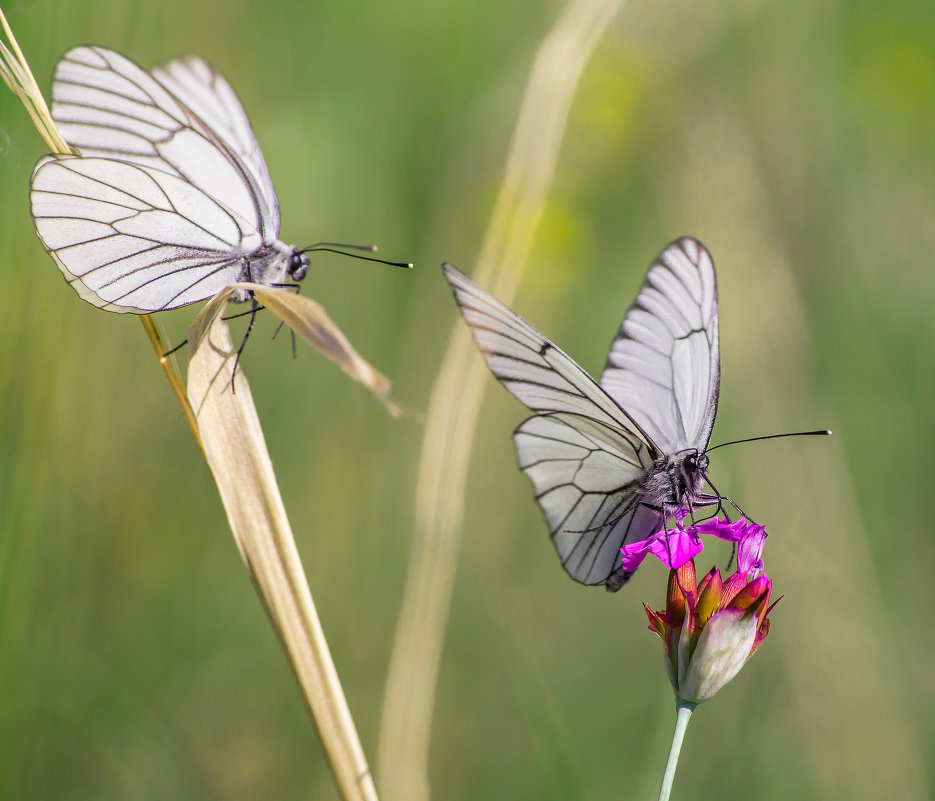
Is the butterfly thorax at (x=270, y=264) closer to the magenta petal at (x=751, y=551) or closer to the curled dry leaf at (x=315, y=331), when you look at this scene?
the curled dry leaf at (x=315, y=331)

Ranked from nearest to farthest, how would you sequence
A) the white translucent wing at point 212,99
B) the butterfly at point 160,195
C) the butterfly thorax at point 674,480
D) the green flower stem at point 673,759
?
the green flower stem at point 673,759 < the butterfly at point 160,195 < the butterfly thorax at point 674,480 < the white translucent wing at point 212,99

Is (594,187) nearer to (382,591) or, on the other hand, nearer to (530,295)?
(530,295)

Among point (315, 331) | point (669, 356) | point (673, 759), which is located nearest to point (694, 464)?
point (669, 356)

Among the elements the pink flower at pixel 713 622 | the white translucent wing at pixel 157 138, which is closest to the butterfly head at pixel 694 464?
the pink flower at pixel 713 622

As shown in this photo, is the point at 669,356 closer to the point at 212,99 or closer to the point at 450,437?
the point at 450,437

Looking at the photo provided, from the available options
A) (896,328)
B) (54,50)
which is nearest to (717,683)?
(54,50)

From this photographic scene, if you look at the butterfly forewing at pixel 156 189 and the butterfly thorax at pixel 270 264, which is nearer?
the butterfly forewing at pixel 156 189
